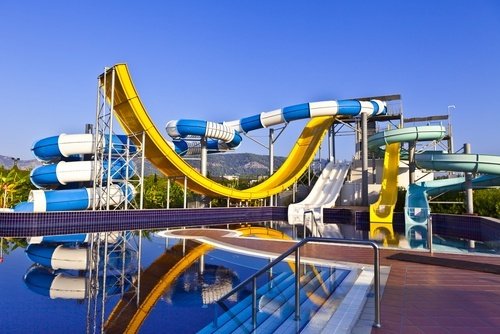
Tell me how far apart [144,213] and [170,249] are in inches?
204

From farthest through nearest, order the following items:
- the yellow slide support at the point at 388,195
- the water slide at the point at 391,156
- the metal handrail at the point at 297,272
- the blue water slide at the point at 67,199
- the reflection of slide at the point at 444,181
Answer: the water slide at the point at 391,156, the yellow slide support at the point at 388,195, the reflection of slide at the point at 444,181, the blue water slide at the point at 67,199, the metal handrail at the point at 297,272

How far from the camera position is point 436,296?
4160 millimetres

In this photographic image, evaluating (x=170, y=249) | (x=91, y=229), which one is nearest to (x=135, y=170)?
(x=91, y=229)

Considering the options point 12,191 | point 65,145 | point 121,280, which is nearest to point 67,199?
point 65,145

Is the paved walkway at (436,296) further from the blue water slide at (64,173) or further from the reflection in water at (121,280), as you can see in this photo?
the blue water slide at (64,173)

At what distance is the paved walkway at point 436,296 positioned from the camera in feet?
10.5

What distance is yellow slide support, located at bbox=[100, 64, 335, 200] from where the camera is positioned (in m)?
13.2

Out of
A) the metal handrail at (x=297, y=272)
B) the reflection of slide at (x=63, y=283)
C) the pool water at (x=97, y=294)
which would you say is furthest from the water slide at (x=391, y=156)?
the metal handrail at (x=297, y=272)

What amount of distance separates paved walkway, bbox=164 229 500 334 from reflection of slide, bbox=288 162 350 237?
8.87 meters

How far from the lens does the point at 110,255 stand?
311 inches

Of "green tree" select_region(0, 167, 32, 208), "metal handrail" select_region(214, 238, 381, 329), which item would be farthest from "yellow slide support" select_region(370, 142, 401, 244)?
"green tree" select_region(0, 167, 32, 208)

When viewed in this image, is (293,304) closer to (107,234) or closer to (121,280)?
(121,280)

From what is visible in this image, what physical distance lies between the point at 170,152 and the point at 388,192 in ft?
30.0

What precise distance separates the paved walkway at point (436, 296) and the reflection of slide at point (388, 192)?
321 inches
